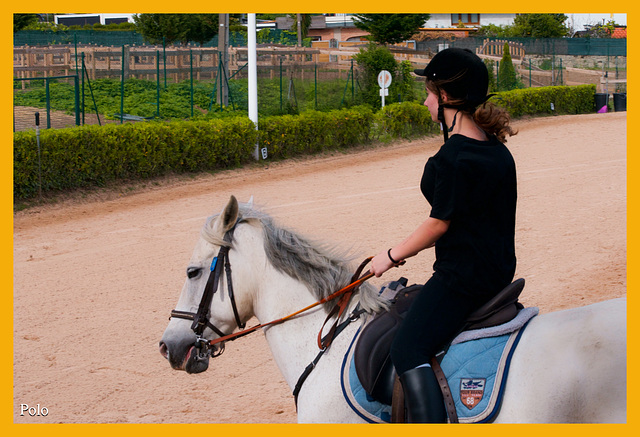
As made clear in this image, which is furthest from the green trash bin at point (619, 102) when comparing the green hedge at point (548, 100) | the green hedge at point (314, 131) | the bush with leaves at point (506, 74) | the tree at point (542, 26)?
the tree at point (542, 26)

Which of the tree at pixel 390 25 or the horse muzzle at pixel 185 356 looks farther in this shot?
the tree at pixel 390 25

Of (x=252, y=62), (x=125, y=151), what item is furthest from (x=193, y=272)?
(x=252, y=62)

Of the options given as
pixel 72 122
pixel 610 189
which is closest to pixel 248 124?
pixel 72 122

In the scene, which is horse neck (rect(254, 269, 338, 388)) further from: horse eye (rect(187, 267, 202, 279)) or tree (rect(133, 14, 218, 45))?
tree (rect(133, 14, 218, 45))

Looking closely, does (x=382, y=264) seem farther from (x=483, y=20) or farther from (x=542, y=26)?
(x=483, y=20)

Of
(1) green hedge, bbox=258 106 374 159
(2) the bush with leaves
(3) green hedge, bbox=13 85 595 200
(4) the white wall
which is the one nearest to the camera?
(3) green hedge, bbox=13 85 595 200

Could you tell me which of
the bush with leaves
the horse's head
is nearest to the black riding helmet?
the horse's head

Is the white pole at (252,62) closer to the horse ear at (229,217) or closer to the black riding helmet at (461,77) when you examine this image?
the horse ear at (229,217)

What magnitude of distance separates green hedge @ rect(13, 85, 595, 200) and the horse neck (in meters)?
10.7

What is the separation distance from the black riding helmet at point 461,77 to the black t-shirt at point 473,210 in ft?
0.66

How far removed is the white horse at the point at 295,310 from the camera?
290 cm

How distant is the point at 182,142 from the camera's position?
50.7 feet

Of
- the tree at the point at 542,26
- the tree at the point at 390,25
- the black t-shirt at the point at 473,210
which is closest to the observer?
the black t-shirt at the point at 473,210

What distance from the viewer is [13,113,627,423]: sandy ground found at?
5859 millimetres
